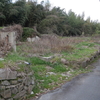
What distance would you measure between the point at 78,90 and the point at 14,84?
2.41 metres

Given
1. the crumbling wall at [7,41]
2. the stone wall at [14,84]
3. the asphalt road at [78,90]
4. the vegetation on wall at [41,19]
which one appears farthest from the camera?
the vegetation on wall at [41,19]

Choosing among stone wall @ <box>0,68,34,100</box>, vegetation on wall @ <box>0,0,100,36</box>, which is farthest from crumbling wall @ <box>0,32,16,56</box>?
vegetation on wall @ <box>0,0,100,36</box>

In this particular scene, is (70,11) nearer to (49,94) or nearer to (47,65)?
(47,65)

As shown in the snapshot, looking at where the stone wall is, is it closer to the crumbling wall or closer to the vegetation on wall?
the crumbling wall

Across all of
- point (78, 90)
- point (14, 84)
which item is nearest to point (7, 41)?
point (14, 84)

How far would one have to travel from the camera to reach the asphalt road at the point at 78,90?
5.35 m

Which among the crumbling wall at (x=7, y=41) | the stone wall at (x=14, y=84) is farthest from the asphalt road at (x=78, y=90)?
the crumbling wall at (x=7, y=41)

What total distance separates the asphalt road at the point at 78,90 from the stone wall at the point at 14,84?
0.63 metres

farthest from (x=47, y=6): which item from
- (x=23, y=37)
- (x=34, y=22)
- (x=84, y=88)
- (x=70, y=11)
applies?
(x=84, y=88)

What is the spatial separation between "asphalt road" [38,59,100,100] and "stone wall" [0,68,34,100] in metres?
0.63

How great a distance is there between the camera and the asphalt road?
A: 5.35 metres

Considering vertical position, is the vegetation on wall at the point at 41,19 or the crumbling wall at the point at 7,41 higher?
the vegetation on wall at the point at 41,19

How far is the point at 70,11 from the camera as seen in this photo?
37594 millimetres

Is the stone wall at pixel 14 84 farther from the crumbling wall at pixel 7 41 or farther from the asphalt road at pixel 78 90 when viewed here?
the crumbling wall at pixel 7 41
